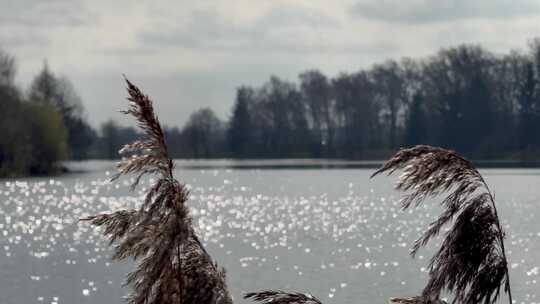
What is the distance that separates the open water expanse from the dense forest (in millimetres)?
8555

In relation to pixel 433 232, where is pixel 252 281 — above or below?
below

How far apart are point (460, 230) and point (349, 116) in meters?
130

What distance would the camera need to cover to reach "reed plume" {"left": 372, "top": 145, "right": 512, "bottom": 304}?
4461 mm

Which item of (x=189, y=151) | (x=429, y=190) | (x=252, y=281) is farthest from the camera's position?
(x=189, y=151)

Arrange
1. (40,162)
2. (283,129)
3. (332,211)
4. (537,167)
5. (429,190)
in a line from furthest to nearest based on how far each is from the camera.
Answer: (283,129)
(537,167)
(40,162)
(332,211)
(429,190)

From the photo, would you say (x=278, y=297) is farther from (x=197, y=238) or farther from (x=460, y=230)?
(x=460, y=230)

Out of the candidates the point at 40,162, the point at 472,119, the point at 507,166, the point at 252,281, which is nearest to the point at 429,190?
the point at 252,281

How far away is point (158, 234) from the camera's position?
438cm

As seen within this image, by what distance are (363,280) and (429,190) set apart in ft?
73.0

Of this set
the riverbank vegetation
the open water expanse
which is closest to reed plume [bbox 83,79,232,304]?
the riverbank vegetation

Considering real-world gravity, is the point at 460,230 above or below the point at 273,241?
above

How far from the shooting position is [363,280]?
2642cm

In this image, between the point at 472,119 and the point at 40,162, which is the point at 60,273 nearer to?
the point at 40,162

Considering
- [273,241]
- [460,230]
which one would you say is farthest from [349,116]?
[460,230]
